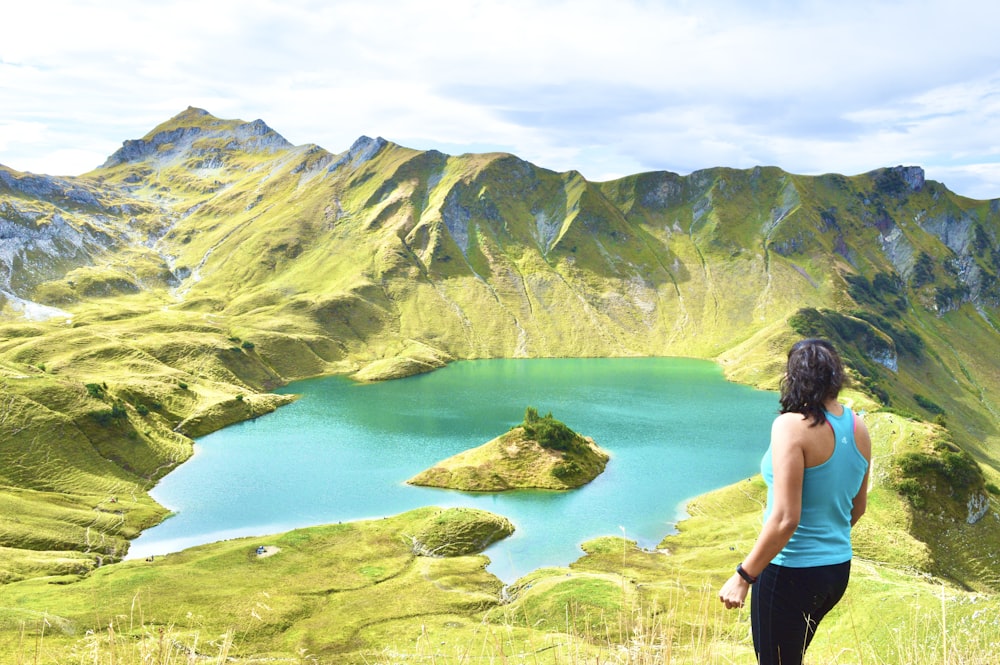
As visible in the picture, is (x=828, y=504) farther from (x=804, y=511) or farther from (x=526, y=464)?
(x=526, y=464)

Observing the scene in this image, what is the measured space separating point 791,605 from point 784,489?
1.37 meters

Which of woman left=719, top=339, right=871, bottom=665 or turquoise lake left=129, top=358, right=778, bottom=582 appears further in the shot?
turquoise lake left=129, top=358, right=778, bottom=582

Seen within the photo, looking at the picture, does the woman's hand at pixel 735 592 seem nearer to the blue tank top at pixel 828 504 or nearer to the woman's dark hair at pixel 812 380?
the blue tank top at pixel 828 504

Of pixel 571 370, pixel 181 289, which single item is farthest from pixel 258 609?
pixel 181 289

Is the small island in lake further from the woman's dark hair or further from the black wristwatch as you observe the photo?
the woman's dark hair

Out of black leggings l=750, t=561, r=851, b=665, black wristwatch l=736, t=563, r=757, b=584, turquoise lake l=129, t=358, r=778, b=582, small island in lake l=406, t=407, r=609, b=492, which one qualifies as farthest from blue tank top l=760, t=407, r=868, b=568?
small island in lake l=406, t=407, r=609, b=492

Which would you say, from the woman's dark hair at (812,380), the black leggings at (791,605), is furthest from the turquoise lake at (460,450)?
the woman's dark hair at (812,380)

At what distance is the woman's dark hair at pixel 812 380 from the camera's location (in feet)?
20.8

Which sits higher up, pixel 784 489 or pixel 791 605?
pixel 784 489

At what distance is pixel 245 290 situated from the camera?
190250 mm

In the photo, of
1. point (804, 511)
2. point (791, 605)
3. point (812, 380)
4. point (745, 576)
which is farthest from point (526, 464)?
point (812, 380)

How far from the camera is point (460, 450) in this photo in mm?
81375

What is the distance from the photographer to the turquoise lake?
5831 cm

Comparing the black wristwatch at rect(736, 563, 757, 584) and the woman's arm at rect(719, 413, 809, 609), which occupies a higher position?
the woman's arm at rect(719, 413, 809, 609)
